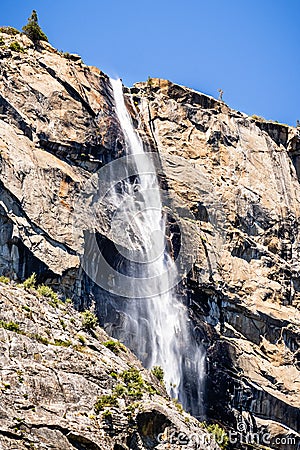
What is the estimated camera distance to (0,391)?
82.6ft

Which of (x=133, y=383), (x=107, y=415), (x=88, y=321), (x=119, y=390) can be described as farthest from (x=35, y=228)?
(x=107, y=415)

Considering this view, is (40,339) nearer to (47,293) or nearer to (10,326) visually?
(10,326)

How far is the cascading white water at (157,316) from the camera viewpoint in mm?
44531

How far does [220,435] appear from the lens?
40938 millimetres

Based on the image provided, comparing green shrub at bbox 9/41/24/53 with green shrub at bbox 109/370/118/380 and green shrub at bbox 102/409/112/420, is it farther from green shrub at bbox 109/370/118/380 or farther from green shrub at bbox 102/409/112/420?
green shrub at bbox 102/409/112/420

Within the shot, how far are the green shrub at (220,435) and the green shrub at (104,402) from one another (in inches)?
514

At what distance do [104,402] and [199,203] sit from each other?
89.4 ft

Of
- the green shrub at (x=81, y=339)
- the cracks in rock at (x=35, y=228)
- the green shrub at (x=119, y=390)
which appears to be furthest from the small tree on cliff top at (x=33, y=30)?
the green shrub at (x=119, y=390)

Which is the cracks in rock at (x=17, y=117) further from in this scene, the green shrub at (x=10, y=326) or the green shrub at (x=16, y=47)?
the green shrub at (x=10, y=326)

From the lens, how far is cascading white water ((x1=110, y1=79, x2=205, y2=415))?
4453 cm

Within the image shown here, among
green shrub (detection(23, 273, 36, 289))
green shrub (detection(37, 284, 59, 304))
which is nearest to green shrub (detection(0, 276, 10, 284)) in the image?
green shrub (detection(23, 273, 36, 289))

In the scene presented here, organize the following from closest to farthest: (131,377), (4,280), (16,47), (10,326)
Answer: (10,326) → (131,377) → (4,280) → (16,47)

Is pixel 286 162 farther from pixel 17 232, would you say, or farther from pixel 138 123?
pixel 17 232

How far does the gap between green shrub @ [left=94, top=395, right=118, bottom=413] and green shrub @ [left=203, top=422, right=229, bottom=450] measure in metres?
13.1
